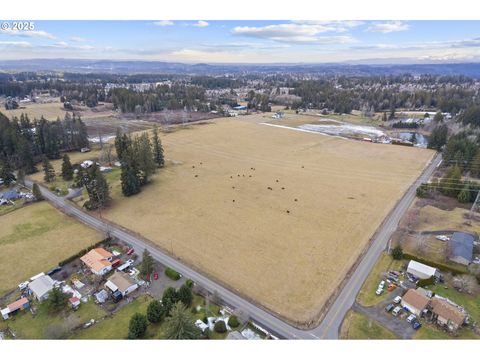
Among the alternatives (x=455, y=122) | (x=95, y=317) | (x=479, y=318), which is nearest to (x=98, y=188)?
(x=95, y=317)

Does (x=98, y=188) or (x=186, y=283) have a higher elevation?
(x=98, y=188)

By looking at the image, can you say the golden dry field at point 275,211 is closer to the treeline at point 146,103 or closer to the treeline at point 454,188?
the treeline at point 454,188

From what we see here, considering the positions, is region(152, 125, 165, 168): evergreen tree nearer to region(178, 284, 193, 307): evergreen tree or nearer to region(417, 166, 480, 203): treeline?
region(178, 284, 193, 307): evergreen tree

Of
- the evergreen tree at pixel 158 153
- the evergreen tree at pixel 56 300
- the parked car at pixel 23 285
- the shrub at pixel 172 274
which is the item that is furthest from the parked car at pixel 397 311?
the evergreen tree at pixel 158 153

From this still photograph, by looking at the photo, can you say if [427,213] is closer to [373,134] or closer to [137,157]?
[137,157]

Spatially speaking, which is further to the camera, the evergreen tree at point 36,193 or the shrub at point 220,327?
the evergreen tree at point 36,193

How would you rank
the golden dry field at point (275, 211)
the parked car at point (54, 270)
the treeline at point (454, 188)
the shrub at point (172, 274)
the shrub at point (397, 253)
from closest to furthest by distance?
1. the shrub at point (172, 274)
2. the golden dry field at point (275, 211)
3. the parked car at point (54, 270)
4. the shrub at point (397, 253)
5. the treeline at point (454, 188)

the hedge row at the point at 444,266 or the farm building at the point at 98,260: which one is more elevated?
the farm building at the point at 98,260
